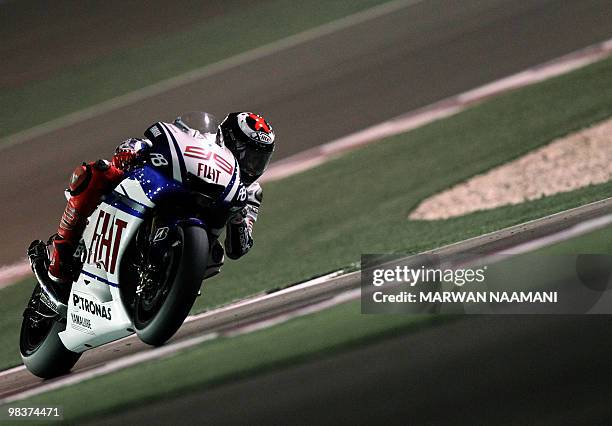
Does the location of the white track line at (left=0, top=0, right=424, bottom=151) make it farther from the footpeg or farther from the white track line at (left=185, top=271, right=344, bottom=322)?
the footpeg

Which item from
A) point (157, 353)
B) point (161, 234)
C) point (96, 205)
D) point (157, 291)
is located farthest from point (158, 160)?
point (157, 353)

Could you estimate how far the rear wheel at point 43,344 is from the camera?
6988 mm

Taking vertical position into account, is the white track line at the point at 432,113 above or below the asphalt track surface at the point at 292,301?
above

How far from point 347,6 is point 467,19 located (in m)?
2.04

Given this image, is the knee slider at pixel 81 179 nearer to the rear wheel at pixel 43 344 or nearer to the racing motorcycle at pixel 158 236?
the racing motorcycle at pixel 158 236

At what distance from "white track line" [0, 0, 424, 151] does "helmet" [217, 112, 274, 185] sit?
25.5 feet

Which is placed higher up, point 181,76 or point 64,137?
point 181,76

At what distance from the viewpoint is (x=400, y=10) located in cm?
1550

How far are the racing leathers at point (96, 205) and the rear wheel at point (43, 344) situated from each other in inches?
19.4

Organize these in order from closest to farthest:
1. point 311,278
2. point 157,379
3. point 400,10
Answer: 1. point 157,379
2. point 311,278
3. point 400,10

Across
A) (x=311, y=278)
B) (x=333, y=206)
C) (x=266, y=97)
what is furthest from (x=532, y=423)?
(x=266, y=97)

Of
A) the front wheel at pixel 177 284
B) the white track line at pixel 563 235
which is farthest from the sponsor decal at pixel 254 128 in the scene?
the white track line at pixel 563 235

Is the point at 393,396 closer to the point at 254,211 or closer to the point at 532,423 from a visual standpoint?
the point at 532,423

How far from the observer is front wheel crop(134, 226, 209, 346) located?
18.4 feet
